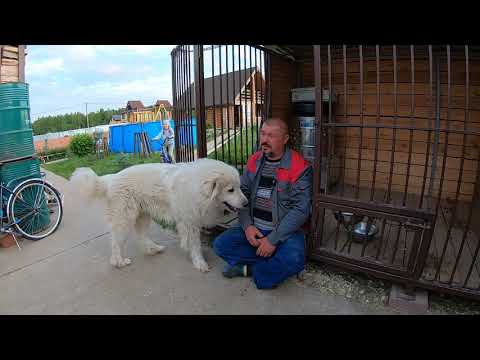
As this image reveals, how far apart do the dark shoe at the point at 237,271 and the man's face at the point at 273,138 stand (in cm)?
129

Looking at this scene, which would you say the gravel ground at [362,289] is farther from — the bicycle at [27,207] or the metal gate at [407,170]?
the bicycle at [27,207]

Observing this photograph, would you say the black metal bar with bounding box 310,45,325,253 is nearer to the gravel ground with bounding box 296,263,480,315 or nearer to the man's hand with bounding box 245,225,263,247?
the gravel ground with bounding box 296,263,480,315

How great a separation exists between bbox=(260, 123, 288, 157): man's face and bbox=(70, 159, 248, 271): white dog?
44cm

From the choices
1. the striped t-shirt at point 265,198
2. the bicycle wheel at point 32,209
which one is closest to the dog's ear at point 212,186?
the striped t-shirt at point 265,198

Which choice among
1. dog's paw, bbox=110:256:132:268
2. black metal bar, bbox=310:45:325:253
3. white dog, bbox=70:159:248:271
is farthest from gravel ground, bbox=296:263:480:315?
dog's paw, bbox=110:256:132:268

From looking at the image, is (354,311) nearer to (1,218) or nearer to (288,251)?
(288,251)

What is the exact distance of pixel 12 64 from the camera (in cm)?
429

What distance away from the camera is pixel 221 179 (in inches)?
115

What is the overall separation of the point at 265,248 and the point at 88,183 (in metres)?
2.08

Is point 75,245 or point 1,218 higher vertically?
point 1,218

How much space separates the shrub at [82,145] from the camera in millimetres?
17000

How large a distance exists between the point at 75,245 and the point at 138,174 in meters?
1.60

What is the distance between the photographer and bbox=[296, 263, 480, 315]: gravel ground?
2539 millimetres
